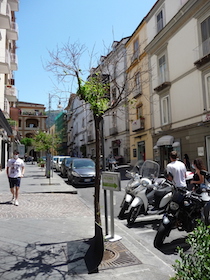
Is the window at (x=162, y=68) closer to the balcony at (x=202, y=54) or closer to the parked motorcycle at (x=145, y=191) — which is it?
the balcony at (x=202, y=54)

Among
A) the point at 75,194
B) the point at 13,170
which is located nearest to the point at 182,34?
the point at 75,194

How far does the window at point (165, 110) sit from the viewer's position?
20.7 metres

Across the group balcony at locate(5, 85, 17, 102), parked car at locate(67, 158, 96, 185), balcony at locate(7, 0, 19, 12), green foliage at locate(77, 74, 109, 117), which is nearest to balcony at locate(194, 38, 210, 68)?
parked car at locate(67, 158, 96, 185)

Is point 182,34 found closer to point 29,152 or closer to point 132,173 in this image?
point 132,173

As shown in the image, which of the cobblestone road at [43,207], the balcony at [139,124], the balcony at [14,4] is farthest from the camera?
the balcony at [14,4]

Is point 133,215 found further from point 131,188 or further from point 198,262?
point 198,262

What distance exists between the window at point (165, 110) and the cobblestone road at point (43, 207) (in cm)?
1405

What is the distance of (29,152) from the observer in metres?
66.1

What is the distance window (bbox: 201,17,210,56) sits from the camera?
1563cm

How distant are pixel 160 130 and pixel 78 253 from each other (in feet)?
62.1

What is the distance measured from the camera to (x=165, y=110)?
69.2ft

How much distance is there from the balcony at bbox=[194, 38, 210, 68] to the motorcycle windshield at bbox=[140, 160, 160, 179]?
11.9 meters

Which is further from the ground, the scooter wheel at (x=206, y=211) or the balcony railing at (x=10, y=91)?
the balcony railing at (x=10, y=91)

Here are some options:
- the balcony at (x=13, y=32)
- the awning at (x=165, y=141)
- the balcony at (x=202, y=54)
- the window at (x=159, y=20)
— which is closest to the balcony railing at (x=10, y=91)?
the balcony at (x=13, y=32)
